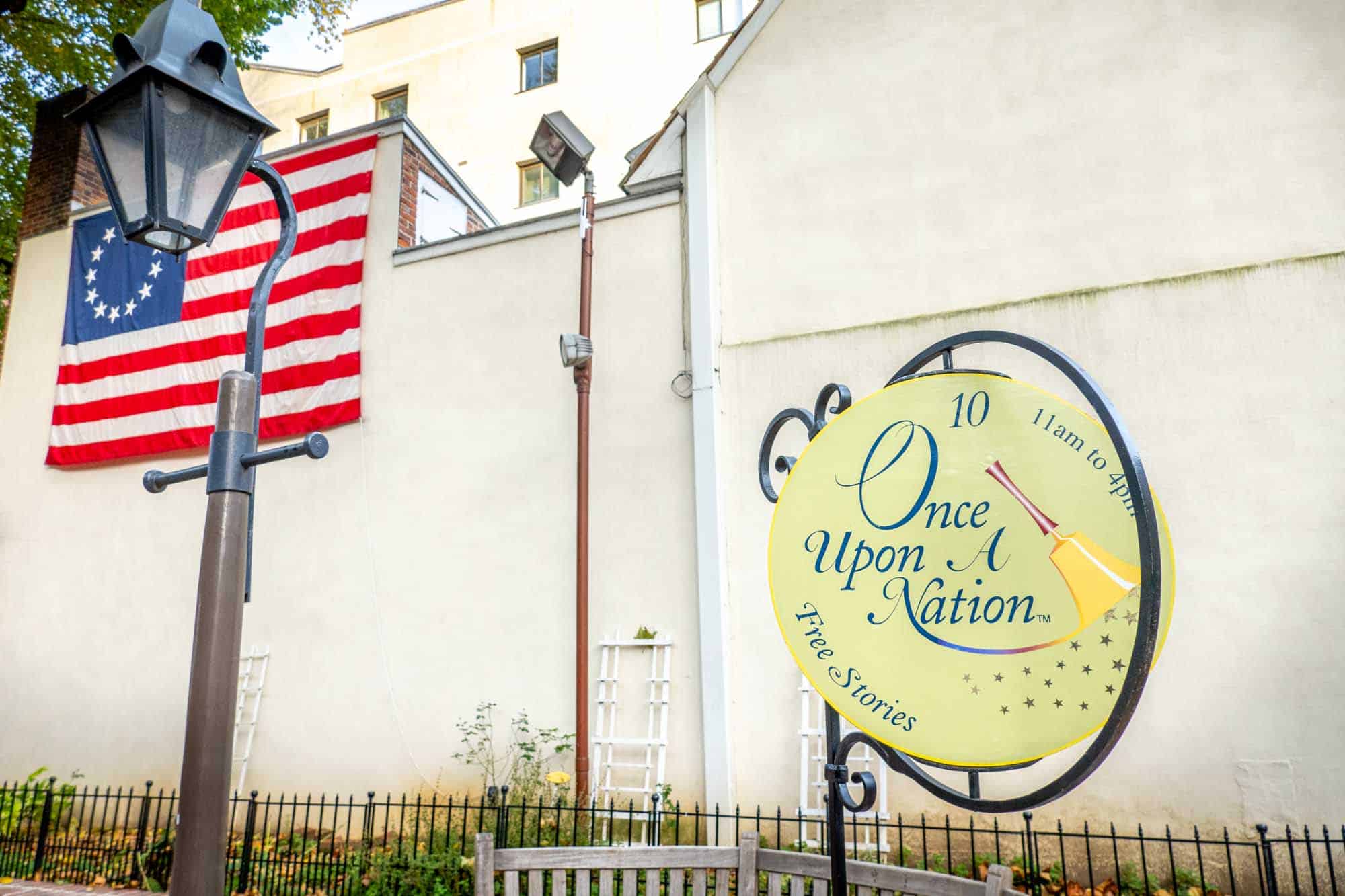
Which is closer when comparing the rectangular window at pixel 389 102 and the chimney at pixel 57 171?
the chimney at pixel 57 171

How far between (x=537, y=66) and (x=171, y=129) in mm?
15775

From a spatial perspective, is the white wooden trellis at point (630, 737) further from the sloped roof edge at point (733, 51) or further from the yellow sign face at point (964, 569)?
the sloped roof edge at point (733, 51)

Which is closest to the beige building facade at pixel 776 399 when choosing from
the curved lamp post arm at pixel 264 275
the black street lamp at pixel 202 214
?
the curved lamp post arm at pixel 264 275

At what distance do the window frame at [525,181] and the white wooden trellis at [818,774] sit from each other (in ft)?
39.9

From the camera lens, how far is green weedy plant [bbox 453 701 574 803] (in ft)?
21.8

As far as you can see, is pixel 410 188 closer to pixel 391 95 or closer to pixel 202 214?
pixel 202 214

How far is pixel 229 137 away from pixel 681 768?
17.0ft

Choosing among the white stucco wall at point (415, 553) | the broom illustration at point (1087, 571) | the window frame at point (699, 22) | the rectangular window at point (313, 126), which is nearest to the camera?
the broom illustration at point (1087, 571)

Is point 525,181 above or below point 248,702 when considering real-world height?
above

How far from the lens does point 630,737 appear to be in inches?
268

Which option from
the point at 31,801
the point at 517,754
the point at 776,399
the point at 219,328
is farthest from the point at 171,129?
the point at 31,801

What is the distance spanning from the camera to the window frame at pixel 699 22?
15.5 metres

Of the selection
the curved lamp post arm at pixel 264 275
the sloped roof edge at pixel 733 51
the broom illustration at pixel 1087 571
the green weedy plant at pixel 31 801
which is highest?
the sloped roof edge at pixel 733 51

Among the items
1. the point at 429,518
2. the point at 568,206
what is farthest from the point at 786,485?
the point at 568,206
